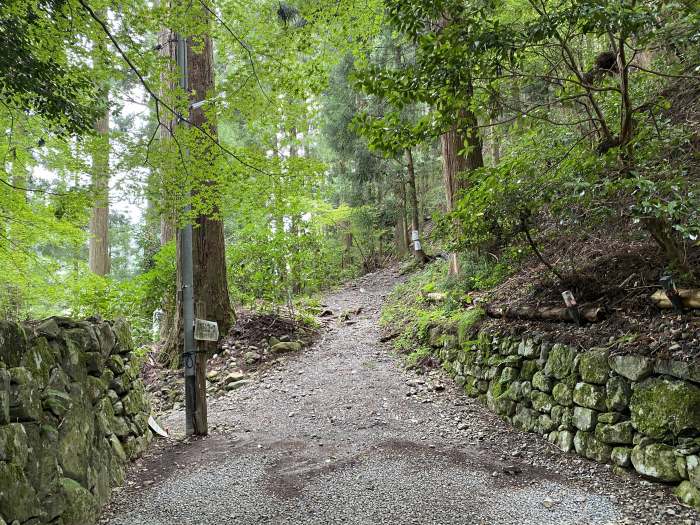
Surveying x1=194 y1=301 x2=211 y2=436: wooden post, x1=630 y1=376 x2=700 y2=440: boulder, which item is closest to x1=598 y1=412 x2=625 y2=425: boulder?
x1=630 y1=376 x2=700 y2=440: boulder

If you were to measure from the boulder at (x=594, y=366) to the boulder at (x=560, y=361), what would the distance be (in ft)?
0.41

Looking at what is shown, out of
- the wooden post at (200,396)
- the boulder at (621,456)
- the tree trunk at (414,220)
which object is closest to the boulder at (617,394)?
the boulder at (621,456)

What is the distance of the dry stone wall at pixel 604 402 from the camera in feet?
8.64

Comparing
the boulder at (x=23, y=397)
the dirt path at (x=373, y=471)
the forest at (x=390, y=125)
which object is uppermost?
the forest at (x=390, y=125)

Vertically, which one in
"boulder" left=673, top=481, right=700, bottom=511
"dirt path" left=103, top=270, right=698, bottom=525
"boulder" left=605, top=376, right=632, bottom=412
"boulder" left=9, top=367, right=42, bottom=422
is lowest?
"dirt path" left=103, top=270, right=698, bottom=525

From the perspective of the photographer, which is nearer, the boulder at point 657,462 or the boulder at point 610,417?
Answer: the boulder at point 657,462

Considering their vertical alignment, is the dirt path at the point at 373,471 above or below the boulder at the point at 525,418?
below

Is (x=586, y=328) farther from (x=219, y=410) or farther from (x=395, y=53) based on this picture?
(x=395, y=53)

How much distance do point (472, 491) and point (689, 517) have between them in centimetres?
125

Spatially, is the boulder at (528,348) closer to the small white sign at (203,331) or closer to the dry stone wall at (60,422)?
the small white sign at (203,331)

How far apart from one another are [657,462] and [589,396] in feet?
2.07

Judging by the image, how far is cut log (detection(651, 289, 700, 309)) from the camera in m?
2.90

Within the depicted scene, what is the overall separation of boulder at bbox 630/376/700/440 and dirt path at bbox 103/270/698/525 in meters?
0.38

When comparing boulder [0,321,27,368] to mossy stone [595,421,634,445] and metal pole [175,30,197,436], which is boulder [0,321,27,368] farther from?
mossy stone [595,421,634,445]
